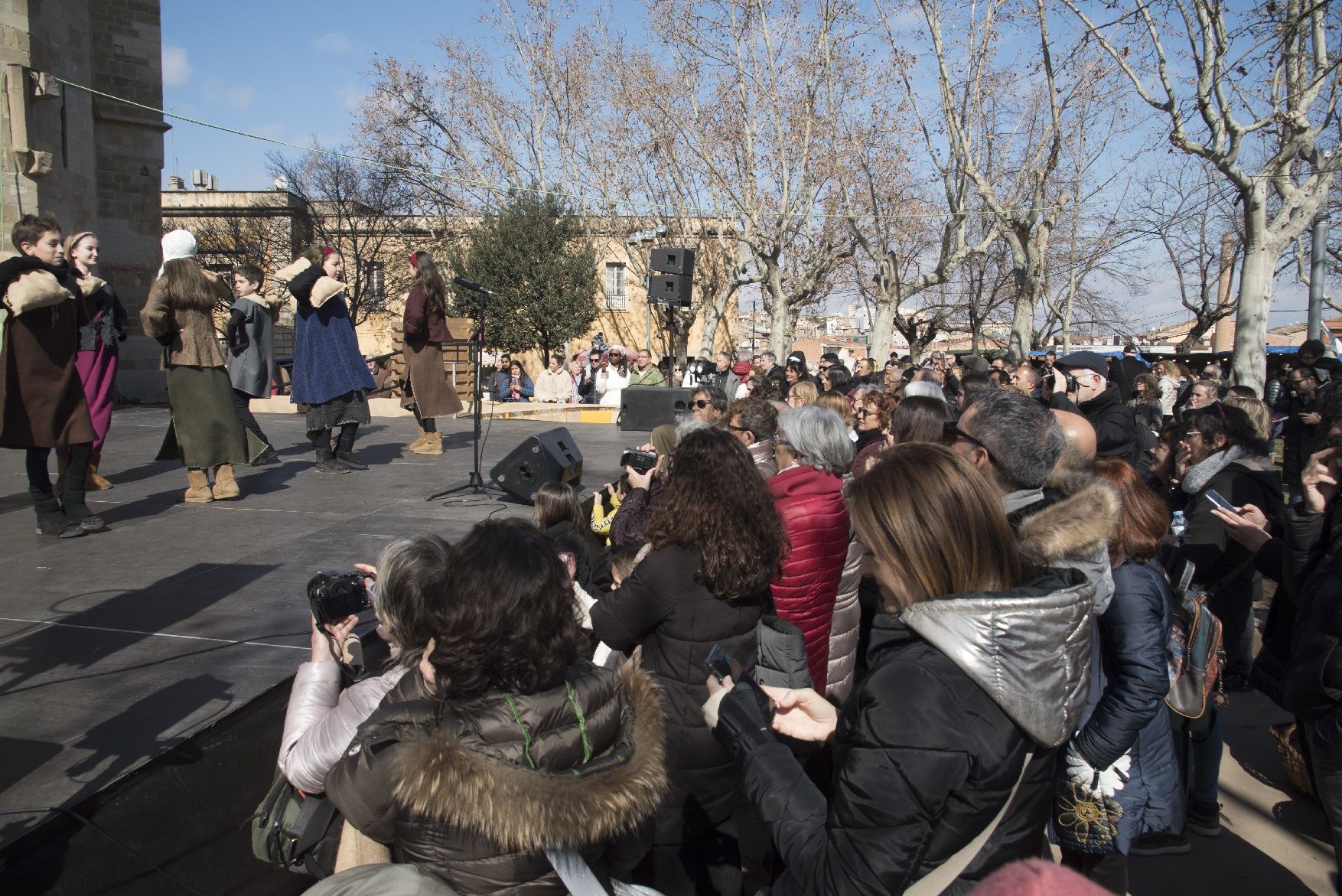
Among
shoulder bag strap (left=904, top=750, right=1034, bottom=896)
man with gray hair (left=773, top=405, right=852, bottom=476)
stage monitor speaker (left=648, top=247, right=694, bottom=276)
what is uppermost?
stage monitor speaker (left=648, top=247, right=694, bottom=276)

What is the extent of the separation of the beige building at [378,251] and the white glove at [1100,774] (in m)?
30.8

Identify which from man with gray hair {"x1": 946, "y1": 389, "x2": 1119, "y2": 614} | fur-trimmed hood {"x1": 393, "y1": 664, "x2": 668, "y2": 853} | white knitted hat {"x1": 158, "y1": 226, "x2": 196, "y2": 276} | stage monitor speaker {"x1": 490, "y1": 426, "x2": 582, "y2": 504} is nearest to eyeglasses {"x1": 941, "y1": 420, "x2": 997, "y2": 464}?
man with gray hair {"x1": 946, "y1": 389, "x2": 1119, "y2": 614}

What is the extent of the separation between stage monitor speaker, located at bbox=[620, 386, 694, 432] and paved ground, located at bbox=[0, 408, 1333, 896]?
22.3 ft

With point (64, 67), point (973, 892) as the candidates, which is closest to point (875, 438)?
point (973, 892)

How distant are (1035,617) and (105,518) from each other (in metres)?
5.88

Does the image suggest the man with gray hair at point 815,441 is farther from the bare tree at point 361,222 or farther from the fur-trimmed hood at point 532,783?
the bare tree at point 361,222

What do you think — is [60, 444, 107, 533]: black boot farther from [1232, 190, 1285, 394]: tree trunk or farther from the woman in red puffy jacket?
[1232, 190, 1285, 394]: tree trunk

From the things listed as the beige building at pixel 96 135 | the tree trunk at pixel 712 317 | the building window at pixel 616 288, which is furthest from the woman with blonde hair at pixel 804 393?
the building window at pixel 616 288

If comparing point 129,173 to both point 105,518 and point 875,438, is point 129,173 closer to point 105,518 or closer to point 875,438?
point 105,518

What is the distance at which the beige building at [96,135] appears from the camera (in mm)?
13492

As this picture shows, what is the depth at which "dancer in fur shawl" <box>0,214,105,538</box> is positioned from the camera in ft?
16.6

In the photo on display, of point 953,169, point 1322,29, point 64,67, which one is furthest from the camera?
point 953,169

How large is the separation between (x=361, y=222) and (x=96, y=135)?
19861 mm

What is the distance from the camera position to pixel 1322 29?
11516 mm
